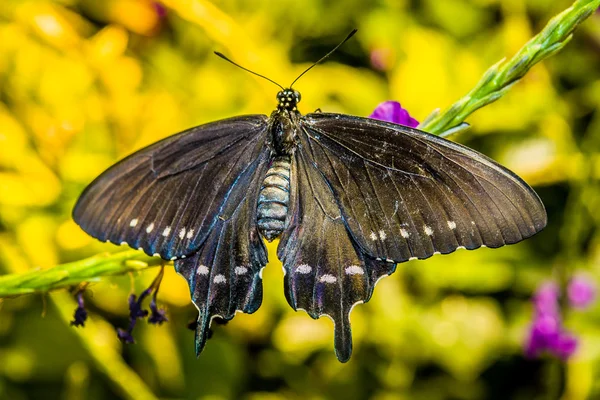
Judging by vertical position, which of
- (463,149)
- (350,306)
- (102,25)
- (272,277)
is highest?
(102,25)

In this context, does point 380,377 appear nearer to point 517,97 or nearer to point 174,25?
point 517,97

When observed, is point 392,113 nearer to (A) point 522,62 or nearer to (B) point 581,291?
(A) point 522,62

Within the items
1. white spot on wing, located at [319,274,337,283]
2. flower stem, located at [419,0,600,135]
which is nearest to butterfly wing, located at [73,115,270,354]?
white spot on wing, located at [319,274,337,283]

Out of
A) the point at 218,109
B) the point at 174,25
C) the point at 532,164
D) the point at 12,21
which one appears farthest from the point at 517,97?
the point at 12,21

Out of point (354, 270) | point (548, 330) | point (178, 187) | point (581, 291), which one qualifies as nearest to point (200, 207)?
point (178, 187)

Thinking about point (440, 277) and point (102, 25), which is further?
point (102, 25)

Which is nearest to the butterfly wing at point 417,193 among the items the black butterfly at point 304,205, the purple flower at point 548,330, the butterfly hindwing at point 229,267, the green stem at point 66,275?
the black butterfly at point 304,205

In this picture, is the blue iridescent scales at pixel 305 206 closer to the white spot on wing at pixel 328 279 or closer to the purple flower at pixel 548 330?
the white spot on wing at pixel 328 279
